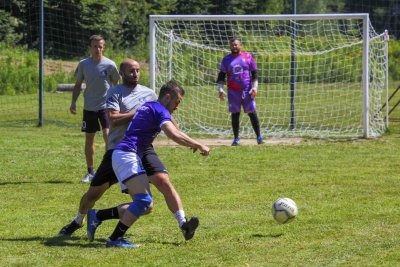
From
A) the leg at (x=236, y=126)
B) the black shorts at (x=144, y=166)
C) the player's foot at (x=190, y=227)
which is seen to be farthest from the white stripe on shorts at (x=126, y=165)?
the leg at (x=236, y=126)

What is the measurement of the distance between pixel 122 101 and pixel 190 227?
146 centimetres

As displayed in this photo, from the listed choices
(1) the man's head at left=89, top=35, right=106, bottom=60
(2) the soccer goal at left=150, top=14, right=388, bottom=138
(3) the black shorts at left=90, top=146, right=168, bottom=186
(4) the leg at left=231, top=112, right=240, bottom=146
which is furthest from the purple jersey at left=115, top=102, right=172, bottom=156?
(2) the soccer goal at left=150, top=14, right=388, bottom=138

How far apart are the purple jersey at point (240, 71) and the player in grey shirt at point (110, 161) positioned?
288 inches

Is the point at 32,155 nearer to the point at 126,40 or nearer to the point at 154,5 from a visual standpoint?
the point at 126,40

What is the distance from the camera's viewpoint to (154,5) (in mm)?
32750

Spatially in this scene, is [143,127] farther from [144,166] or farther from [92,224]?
[92,224]

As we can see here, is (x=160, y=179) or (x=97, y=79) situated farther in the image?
(x=97, y=79)

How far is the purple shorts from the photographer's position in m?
16.0

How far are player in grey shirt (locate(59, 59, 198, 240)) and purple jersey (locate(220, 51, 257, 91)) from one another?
7.32 metres

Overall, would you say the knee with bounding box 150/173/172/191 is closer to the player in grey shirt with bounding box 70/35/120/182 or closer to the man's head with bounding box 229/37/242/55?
the player in grey shirt with bounding box 70/35/120/182

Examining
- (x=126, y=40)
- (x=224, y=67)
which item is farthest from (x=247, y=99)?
(x=126, y=40)

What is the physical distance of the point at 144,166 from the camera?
8.27 m

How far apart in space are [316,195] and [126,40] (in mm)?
20381

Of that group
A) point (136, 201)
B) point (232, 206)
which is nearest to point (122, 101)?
point (136, 201)
